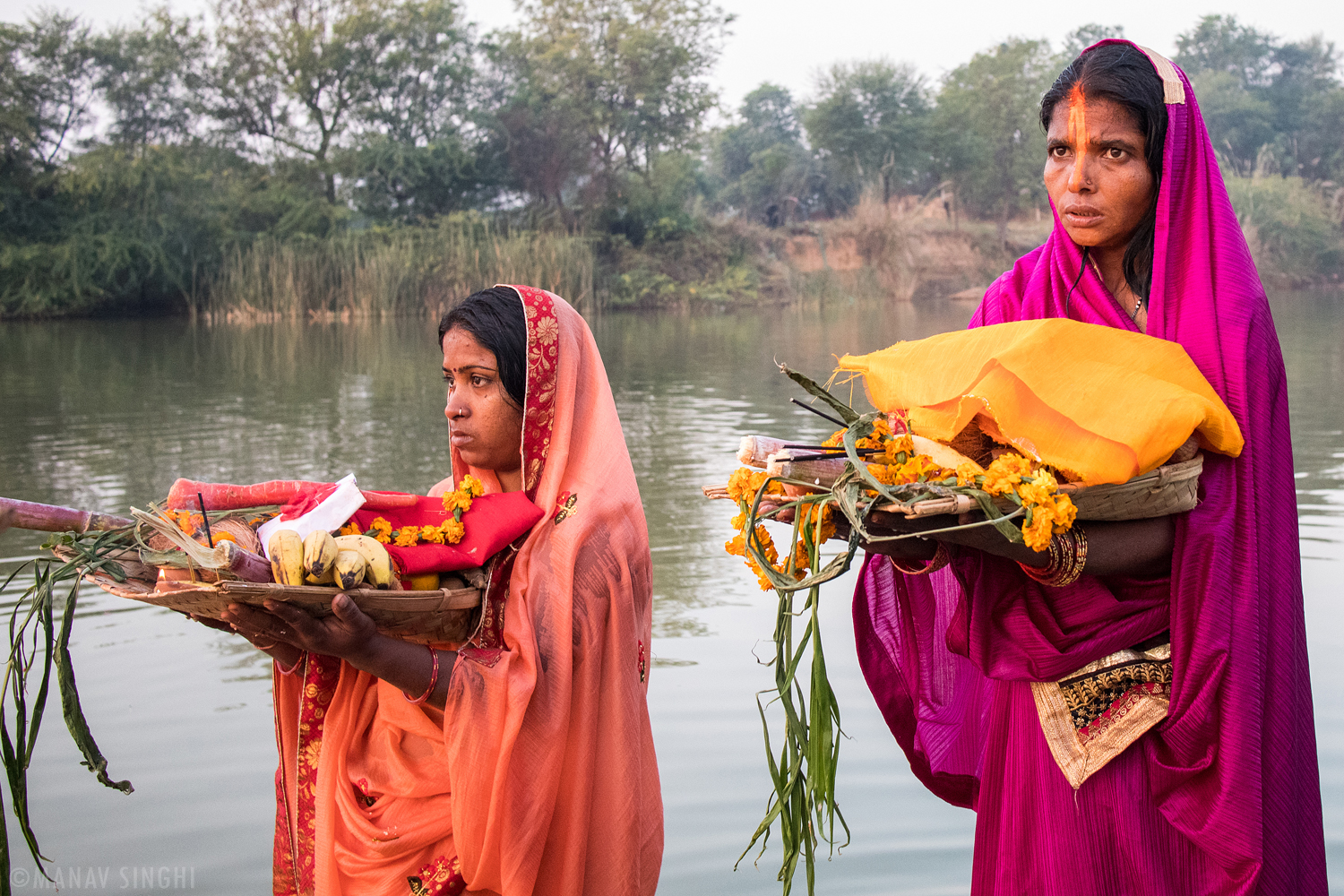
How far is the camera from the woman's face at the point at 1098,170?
1.74m

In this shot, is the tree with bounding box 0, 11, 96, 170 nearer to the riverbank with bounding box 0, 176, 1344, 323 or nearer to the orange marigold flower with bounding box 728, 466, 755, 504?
the riverbank with bounding box 0, 176, 1344, 323

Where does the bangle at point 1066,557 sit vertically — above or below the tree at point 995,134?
below

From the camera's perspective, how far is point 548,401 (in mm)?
2191

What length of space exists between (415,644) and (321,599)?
10.2 inches

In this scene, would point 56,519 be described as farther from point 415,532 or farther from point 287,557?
point 415,532

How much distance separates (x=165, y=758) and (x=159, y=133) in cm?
3106

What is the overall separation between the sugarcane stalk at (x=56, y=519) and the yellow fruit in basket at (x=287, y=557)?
273 millimetres

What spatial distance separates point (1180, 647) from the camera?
166cm

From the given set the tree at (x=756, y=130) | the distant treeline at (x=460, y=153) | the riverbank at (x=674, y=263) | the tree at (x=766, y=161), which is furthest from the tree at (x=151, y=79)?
the tree at (x=756, y=130)

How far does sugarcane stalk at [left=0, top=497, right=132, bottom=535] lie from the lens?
6.10ft

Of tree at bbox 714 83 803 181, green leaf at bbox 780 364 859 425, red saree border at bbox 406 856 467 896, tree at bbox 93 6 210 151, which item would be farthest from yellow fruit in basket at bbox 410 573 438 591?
tree at bbox 714 83 803 181

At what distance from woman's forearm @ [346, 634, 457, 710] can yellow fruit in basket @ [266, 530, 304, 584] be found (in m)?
0.17

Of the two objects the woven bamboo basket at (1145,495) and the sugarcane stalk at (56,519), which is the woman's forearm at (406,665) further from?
the woven bamboo basket at (1145,495)

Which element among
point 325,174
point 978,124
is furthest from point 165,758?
point 978,124
